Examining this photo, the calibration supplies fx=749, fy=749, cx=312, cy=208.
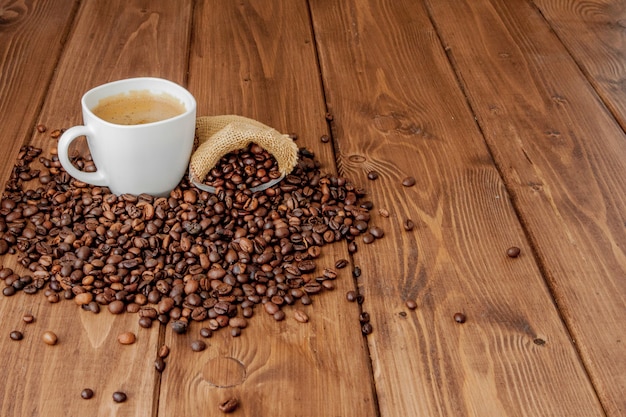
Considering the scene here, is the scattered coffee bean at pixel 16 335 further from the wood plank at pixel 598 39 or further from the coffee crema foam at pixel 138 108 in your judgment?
the wood plank at pixel 598 39

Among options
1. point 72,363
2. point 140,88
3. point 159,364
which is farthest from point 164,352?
point 140,88

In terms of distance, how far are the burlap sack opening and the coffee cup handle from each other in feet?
0.52

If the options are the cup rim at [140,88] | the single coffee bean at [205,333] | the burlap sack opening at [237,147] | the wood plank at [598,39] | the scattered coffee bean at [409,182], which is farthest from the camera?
the wood plank at [598,39]

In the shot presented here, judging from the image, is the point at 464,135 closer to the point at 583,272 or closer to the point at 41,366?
the point at 583,272

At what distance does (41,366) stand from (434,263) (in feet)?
2.08

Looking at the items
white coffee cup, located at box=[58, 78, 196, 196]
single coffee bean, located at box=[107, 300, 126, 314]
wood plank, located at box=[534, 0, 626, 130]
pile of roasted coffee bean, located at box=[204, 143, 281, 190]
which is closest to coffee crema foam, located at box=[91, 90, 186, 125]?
white coffee cup, located at box=[58, 78, 196, 196]

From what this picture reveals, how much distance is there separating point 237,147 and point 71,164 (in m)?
0.29

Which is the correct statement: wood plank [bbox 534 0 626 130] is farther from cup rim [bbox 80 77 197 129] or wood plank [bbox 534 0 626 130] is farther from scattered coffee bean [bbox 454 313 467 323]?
cup rim [bbox 80 77 197 129]

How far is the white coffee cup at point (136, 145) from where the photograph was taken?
1.23 m

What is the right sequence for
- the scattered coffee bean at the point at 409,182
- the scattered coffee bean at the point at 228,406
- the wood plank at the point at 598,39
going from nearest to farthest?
the scattered coffee bean at the point at 228,406 → the scattered coffee bean at the point at 409,182 → the wood plank at the point at 598,39

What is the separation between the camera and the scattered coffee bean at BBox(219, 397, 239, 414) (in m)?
1.00

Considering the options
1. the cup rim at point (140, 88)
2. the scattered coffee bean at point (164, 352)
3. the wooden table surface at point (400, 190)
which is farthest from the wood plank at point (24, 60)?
the scattered coffee bean at point (164, 352)

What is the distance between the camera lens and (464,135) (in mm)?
1598

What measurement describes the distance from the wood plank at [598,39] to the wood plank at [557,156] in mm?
32
